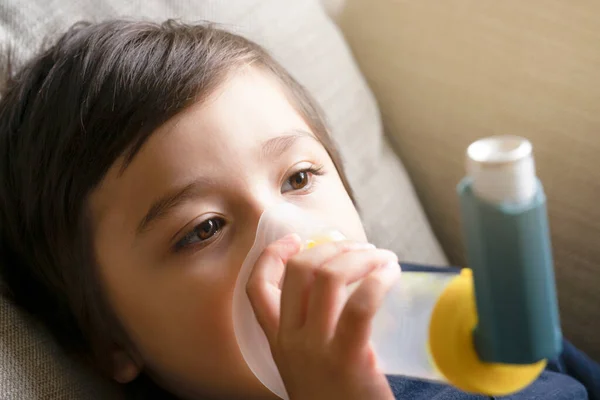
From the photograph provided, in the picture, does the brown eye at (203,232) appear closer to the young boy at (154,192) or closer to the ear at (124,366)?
the young boy at (154,192)

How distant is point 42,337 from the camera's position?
768 mm

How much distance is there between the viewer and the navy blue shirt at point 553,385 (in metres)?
0.84

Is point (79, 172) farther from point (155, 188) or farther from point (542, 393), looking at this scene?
point (542, 393)

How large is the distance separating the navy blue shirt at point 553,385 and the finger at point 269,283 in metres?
0.31

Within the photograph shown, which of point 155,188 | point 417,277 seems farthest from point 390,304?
point 155,188

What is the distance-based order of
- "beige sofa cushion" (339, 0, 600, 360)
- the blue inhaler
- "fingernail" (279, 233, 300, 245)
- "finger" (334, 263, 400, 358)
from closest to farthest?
the blue inhaler, "finger" (334, 263, 400, 358), "fingernail" (279, 233, 300, 245), "beige sofa cushion" (339, 0, 600, 360)

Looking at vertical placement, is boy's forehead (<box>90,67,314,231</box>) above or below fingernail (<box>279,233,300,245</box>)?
above

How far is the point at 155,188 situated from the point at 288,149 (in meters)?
0.15

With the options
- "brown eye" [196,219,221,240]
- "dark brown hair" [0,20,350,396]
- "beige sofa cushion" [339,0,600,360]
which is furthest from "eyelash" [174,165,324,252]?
"beige sofa cushion" [339,0,600,360]

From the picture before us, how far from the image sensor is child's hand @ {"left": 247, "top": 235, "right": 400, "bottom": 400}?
51 cm

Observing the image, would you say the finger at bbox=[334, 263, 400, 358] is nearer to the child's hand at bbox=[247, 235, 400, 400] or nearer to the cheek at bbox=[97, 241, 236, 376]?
the child's hand at bbox=[247, 235, 400, 400]

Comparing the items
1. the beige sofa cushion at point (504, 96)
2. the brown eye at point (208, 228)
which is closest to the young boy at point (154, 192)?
the brown eye at point (208, 228)

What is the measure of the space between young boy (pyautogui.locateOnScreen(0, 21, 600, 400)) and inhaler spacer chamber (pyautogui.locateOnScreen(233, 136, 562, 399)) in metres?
0.08

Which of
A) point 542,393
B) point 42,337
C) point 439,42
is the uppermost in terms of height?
point 439,42
